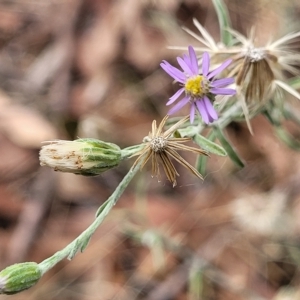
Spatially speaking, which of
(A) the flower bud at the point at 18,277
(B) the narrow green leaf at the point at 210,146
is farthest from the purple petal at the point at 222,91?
(A) the flower bud at the point at 18,277

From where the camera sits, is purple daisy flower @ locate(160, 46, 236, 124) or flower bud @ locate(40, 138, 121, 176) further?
purple daisy flower @ locate(160, 46, 236, 124)

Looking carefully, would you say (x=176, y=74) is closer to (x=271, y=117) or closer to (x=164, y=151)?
(x=164, y=151)

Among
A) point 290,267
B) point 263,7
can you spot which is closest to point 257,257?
point 290,267

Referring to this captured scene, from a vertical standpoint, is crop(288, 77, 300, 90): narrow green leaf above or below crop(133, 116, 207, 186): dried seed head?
above

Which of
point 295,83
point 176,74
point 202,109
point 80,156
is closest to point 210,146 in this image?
point 202,109

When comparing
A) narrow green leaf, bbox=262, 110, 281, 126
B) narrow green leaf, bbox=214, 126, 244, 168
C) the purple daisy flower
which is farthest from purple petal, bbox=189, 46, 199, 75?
narrow green leaf, bbox=262, 110, 281, 126

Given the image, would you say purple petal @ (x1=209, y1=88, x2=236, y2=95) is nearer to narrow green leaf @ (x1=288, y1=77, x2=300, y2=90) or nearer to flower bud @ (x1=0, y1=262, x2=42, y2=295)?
narrow green leaf @ (x1=288, y1=77, x2=300, y2=90)

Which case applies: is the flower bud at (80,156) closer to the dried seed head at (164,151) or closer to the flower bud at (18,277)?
the dried seed head at (164,151)
